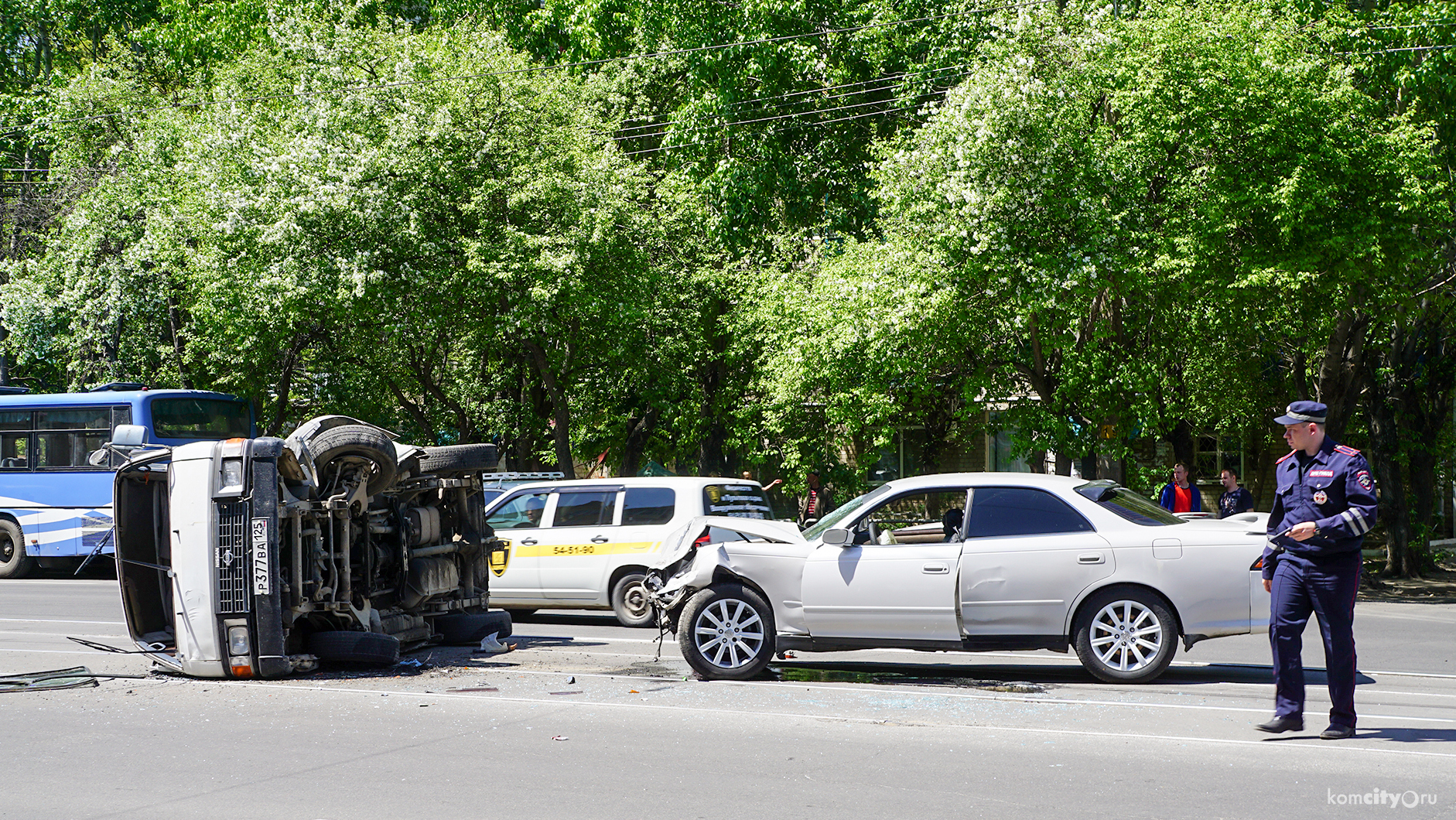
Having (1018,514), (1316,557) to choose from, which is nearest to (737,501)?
(1018,514)

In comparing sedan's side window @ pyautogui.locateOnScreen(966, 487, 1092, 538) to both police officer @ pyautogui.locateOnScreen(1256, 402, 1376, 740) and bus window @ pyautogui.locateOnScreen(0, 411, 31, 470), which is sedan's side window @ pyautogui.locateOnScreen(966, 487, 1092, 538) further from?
bus window @ pyautogui.locateOnScreen(0, 411, 31, 470)

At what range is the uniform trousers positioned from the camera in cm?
658

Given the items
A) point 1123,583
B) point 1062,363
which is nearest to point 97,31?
point 1062,363

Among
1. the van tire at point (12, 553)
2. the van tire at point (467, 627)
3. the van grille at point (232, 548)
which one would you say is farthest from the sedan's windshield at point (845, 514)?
the van tire at point (12, 553)

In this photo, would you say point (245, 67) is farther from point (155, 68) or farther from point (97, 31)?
point (97, 31)

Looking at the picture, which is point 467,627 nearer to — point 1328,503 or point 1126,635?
point 1126,635

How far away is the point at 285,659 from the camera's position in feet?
29.9

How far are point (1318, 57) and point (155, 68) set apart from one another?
31.5 meters

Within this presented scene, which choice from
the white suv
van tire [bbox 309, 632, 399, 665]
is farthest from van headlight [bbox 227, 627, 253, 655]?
the white suv

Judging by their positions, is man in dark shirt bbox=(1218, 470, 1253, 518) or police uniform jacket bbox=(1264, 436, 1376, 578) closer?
police uniform jacket bbox=(1264, 436, 1376, 578)

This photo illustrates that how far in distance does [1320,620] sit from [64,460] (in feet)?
67.3

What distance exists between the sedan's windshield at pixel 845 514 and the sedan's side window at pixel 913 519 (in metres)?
0.08

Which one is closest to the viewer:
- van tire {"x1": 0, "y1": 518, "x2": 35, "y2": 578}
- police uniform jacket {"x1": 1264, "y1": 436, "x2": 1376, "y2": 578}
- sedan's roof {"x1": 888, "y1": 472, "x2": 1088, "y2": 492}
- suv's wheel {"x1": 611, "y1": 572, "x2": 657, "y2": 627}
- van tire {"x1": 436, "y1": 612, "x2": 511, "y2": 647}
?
police uniform jacket {"x1": 1264, "y1": 436, "x2": 1376, "y2": 578}

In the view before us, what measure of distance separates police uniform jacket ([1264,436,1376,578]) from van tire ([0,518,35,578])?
20.9 m
